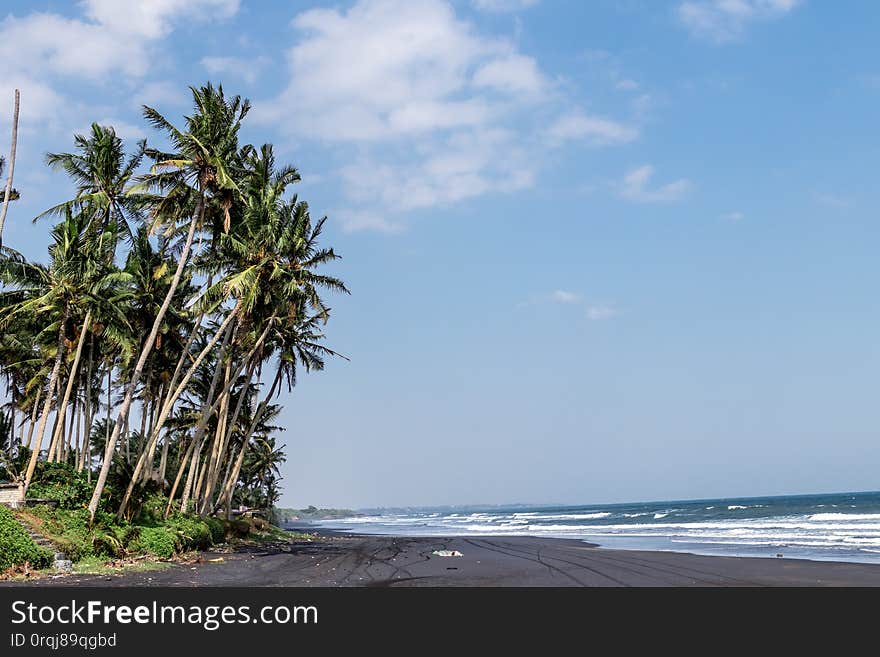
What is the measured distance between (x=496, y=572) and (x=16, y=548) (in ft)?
40.9

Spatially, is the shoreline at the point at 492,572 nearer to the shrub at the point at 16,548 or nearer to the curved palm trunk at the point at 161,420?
the shrub at the point at 16,548

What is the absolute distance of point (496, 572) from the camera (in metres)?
19.4

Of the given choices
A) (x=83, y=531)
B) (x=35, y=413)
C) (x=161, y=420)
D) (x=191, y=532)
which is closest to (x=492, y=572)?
(x=191, y=532)

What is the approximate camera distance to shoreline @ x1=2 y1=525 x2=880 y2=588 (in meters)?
16.1

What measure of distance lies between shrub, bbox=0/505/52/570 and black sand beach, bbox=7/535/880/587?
1092mm

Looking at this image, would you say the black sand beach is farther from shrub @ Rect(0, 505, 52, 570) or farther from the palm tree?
the palm tree

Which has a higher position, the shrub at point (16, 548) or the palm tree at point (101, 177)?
the palm tree at point (101, 177)

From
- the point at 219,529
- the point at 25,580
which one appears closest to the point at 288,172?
the point at 219,529

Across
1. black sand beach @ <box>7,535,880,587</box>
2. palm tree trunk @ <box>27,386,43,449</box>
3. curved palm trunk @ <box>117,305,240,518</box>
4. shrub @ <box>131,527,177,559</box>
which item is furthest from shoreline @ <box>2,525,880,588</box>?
palm tree trunk @ <box>27,386,43,449</box>

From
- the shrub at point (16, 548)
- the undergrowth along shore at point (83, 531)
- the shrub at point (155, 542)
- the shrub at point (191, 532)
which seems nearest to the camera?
the shrub at point (16, 548)

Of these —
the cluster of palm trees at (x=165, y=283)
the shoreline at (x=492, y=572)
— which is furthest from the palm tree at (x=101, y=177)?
the shoreline at (x=492, y=572)

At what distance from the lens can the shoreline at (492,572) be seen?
16.1 meters

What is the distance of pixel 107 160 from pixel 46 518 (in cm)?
1309

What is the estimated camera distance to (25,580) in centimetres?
1515
